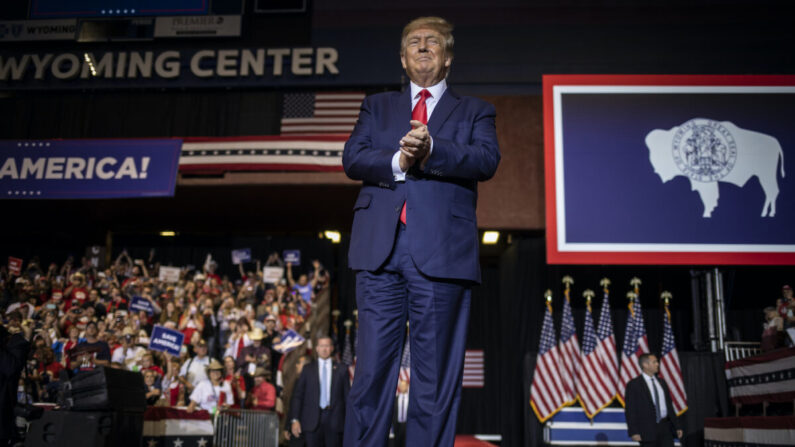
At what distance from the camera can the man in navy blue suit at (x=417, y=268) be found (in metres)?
1.75

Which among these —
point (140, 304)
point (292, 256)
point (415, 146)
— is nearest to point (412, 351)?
point (415, 146)

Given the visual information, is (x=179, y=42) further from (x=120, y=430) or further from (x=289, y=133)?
(x=120, y=430)

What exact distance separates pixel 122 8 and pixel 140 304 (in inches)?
185

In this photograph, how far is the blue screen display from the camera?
36.3ft

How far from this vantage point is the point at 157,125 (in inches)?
446

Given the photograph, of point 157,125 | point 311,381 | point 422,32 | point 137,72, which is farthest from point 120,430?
point 137,72

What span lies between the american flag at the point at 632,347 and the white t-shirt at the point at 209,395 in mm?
4937

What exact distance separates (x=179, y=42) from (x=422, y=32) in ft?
35.6

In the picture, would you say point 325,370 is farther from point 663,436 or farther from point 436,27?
point 436,27

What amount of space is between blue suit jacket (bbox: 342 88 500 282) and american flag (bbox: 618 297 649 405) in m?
7.87

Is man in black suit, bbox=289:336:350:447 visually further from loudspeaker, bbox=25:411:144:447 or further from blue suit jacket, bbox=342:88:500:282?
blue suit jacket, bbox=342:88:500:282

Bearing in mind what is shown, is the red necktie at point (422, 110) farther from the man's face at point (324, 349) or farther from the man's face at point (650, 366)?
the man's face at point (650, 366)

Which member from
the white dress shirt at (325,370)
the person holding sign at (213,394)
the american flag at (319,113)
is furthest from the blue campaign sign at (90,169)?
the white dress shirt at (325,370)

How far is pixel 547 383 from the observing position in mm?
9109
